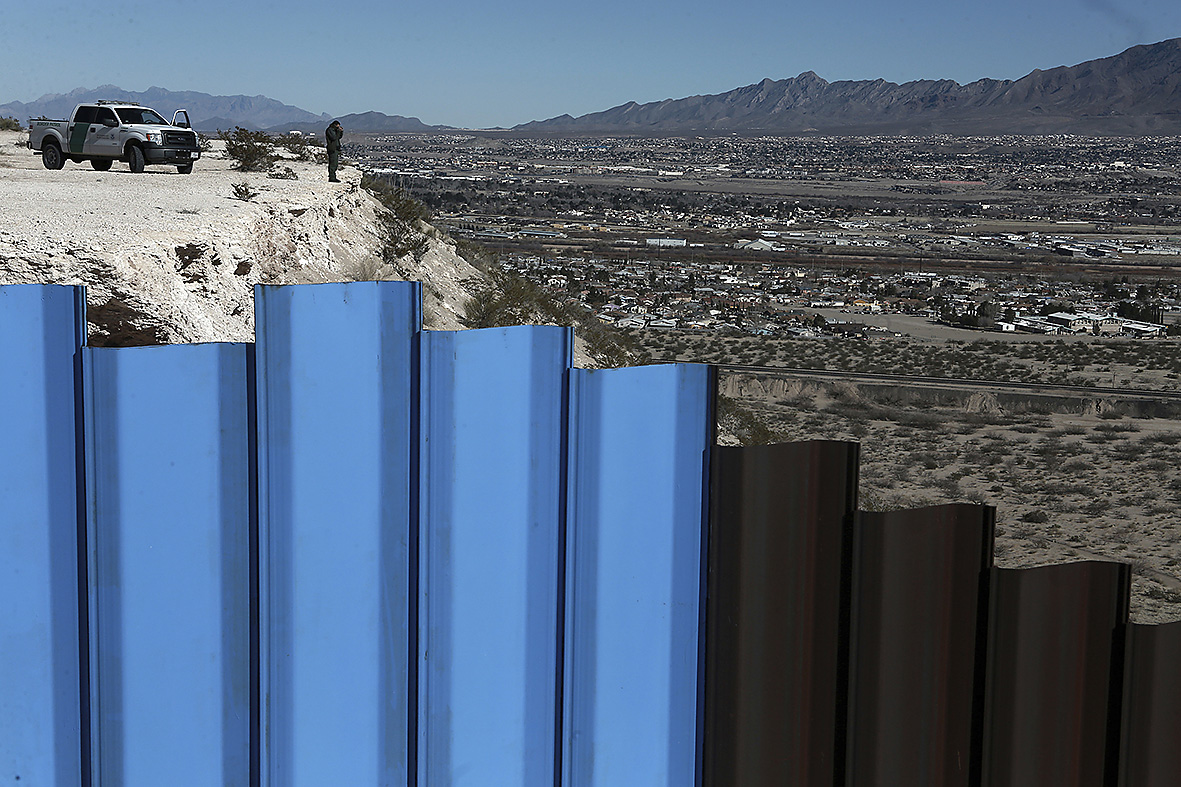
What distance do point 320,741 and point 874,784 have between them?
4.08 ft

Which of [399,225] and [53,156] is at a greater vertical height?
[53,156]

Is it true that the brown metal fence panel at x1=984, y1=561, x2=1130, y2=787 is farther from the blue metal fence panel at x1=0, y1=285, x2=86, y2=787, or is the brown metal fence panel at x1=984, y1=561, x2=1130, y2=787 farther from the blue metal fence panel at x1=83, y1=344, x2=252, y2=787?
the blue metal fence panel at x1=0, y1=285, x2=86, y2=787

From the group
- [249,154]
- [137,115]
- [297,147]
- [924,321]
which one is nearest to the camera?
[249,154]

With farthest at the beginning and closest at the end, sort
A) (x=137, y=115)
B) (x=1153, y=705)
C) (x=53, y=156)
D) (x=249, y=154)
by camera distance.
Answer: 1. (x=137, y=115)
2. (x=53, y=156)
3. (x=249, y=154)
4. (x=1153, y=705)

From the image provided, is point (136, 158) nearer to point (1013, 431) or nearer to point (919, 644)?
point (919, 644)

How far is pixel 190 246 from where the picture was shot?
32.6ft

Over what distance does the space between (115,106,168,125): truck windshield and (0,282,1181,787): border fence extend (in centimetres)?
1978

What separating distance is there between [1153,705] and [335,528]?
1761mm

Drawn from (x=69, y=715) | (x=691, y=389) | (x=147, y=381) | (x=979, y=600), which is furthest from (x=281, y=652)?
(x=979, y=600)

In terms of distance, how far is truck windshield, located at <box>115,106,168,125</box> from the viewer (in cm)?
1958

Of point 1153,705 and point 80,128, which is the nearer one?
point 1153,705

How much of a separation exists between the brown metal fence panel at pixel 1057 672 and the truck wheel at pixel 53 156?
21.2 m

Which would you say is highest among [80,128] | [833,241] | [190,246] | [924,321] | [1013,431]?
[80,128]

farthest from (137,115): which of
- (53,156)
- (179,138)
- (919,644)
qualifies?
(919,644)
